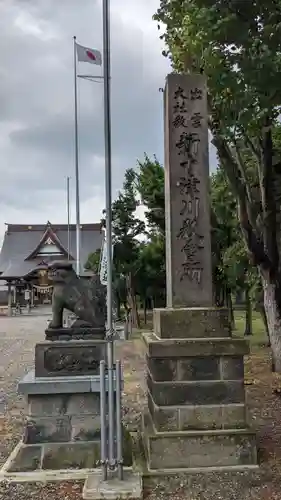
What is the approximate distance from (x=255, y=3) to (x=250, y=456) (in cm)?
494

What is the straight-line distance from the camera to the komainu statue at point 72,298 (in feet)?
21.2

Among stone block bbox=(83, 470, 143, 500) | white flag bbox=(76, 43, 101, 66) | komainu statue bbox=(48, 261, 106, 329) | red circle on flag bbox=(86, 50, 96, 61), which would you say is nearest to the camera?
stone block bbox=(83, 470, 143, 500)

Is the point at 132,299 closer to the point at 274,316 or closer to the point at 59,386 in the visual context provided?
the point at 274,316

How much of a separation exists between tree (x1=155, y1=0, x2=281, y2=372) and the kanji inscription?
0.54 meters

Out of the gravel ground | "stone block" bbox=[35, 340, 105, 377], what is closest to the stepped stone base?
"stone block" bbox=[35, 340, 105, 377]

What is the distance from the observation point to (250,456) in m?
5.55

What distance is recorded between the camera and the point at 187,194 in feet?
20.0

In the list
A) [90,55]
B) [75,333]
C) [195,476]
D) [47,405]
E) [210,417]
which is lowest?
[195,476]

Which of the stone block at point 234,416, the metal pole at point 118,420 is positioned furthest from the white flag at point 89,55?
the stone block at point 234,416

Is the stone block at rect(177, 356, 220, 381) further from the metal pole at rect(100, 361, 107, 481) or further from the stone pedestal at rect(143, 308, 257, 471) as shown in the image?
the metal pole at rect(100, 361, 107, 481)

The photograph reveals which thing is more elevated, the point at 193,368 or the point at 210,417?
the point at 193,368

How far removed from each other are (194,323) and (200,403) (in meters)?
0.84

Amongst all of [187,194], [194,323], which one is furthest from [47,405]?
[187,194]

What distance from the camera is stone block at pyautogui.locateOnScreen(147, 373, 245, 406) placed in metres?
5.64
